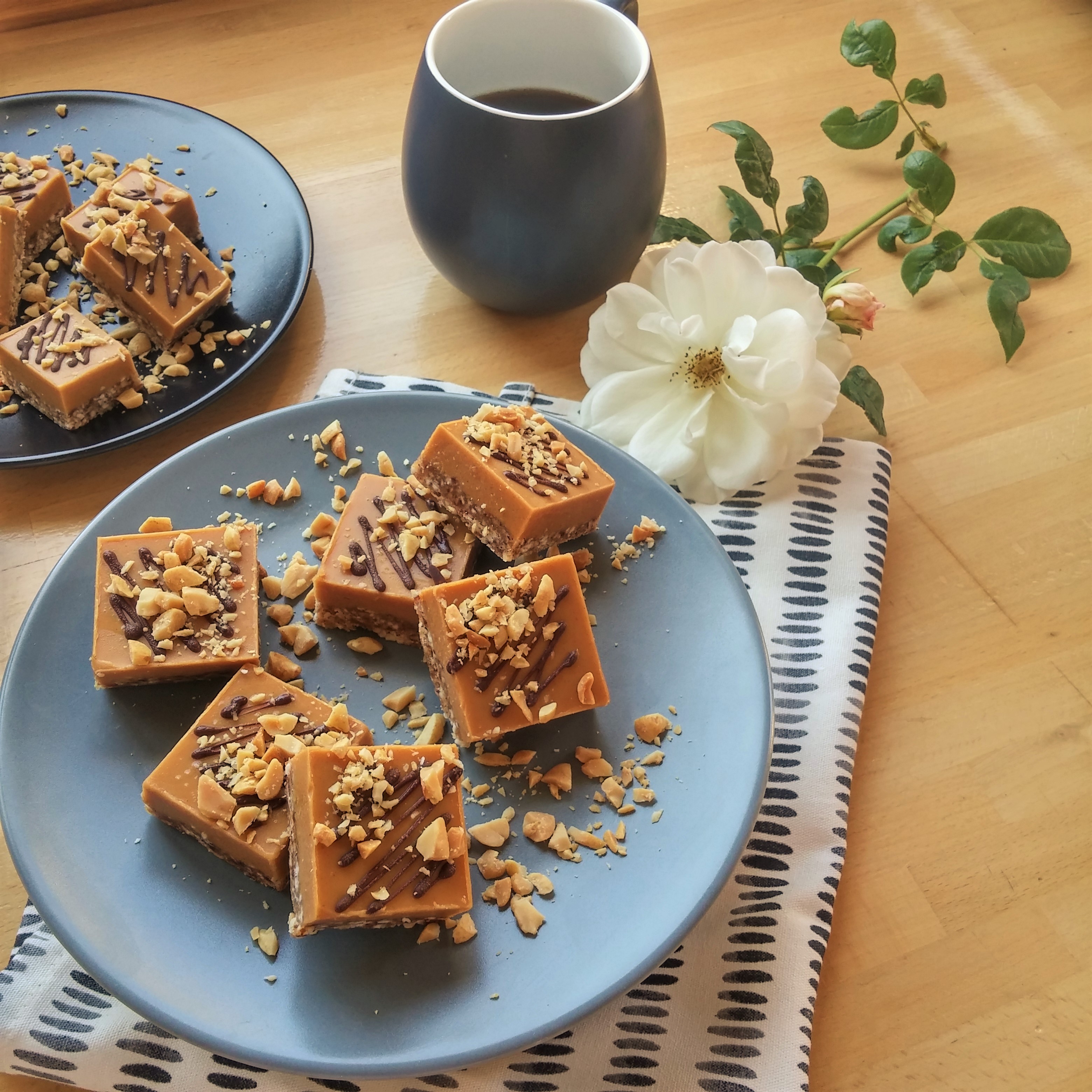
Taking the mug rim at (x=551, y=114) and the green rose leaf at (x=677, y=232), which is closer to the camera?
the mug rim at (x=551, y=114)

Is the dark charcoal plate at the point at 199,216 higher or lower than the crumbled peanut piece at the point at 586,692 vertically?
higher

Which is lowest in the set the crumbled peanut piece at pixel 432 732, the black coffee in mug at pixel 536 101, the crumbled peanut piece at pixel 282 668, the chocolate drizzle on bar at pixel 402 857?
the crumbled peanut piece at pixel 432 732

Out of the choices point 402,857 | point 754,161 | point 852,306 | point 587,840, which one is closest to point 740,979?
point 587,840

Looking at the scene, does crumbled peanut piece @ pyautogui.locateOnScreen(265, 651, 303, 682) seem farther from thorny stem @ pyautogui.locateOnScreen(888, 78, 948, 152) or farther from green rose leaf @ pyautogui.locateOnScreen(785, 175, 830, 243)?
thorny stem @ pyautogui.locateOnScreen(888, 78, 948, 152)

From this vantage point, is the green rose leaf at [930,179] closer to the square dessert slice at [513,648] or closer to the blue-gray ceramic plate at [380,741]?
the blue-gray ceramic plate at [380,741]

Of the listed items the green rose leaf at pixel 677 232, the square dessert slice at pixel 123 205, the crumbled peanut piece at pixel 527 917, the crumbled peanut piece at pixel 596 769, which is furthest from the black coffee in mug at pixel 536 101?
the crumbled peanut piece at pixel 527 917

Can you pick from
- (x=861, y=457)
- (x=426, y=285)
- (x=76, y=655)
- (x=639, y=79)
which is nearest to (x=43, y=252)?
(x=426, y=285)

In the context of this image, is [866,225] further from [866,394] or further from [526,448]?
[526,448]

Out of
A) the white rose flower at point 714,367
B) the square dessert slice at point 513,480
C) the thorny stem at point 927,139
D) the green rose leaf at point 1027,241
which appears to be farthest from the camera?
the thorny stem at point 927,139
